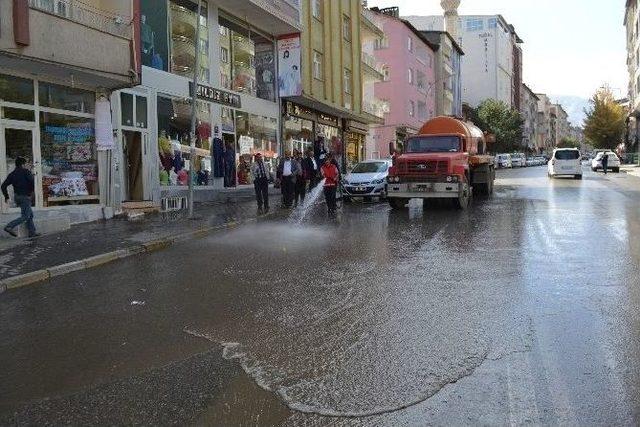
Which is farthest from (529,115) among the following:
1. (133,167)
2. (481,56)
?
(133,167)

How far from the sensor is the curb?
340 inches

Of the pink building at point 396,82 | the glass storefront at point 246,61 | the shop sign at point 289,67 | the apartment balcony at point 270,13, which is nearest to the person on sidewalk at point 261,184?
the glass storefront at point 246,61

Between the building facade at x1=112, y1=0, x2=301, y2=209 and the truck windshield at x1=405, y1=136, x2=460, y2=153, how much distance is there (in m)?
7.01

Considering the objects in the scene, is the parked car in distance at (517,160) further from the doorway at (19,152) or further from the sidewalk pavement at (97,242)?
the doorway at (19,152)

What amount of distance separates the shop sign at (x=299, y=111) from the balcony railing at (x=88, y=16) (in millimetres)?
13012

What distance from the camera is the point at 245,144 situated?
24.9 metres

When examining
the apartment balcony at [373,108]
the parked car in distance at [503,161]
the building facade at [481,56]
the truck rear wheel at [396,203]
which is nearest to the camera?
the truck rear wheel at [396,203]

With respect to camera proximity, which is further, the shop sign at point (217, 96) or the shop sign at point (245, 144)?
the shop sign at point (245, 144)

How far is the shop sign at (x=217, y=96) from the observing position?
21.3 meters

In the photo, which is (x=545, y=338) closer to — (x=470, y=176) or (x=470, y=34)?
(x=470, y=176)

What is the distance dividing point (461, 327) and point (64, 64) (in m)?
11.5

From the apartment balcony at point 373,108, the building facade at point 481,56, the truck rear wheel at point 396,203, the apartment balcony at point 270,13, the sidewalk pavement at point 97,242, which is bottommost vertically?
the sidewalk pavement at point 97,242

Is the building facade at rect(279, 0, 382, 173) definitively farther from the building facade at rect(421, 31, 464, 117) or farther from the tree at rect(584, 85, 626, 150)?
the tree at rect(584, 85, 626, 150)

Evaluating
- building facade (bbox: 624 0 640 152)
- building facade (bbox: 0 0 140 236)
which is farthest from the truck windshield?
building facade (bbox: 624 0 640 152)
